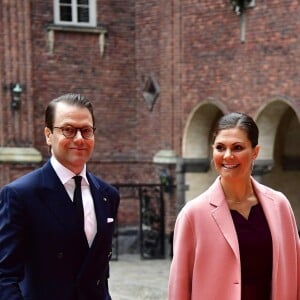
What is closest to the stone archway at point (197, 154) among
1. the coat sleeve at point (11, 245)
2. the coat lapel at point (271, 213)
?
the coat lapel at point (271, 213)

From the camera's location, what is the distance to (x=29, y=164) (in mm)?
13836

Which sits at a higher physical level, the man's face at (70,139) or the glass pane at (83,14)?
the glass pane at (83,14)

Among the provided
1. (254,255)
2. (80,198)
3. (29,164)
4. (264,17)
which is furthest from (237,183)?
(29,164)

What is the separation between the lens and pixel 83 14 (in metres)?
14.6

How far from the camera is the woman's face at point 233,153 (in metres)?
3.29

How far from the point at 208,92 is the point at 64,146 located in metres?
9.72

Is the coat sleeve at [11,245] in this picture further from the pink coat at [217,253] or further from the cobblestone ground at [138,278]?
the cobblestone ground at [138,278]

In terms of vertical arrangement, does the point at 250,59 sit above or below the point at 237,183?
above

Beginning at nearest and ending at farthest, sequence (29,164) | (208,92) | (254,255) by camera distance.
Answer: (254,255)
(208,92)
(29,164)

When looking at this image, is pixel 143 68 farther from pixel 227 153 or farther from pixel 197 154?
pixel 227 153

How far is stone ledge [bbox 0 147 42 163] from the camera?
1369 centimetres

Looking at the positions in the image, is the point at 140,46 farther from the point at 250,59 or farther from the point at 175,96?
the point at 250,59

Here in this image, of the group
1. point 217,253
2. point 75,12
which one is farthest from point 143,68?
point 217,253

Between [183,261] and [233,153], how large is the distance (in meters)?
0.57
